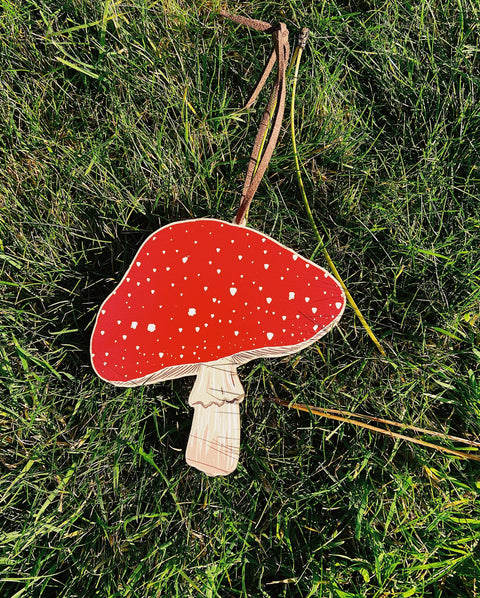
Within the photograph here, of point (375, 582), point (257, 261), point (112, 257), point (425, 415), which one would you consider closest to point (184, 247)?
point (257, 261)

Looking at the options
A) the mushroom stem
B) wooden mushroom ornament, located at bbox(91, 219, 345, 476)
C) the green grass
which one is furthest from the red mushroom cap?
the green grass

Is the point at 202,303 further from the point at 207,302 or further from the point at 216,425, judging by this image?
the point at 216,425

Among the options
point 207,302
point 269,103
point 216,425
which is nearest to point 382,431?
point 216,425

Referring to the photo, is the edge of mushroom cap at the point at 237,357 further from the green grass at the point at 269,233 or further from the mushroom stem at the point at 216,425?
the green grass at the point at 269,233

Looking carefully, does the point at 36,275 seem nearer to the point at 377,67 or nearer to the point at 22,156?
the point at 22,156

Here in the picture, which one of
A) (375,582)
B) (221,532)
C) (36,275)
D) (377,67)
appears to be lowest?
(375,582)

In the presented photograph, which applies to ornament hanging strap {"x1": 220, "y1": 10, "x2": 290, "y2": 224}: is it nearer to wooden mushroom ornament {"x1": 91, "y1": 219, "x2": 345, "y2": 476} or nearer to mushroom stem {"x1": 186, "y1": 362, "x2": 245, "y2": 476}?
wooden mushroom ornament {"x1": 91, "y1": 219, "x2": 345, "y2": 476}

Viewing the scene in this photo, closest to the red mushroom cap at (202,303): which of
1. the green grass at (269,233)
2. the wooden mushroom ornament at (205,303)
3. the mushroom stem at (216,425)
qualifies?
the wooden mushroom ornament at (205,303)
